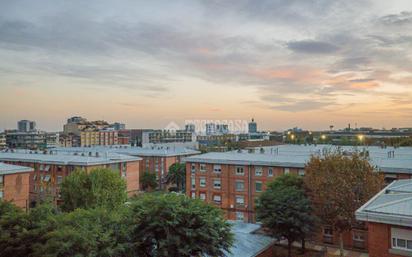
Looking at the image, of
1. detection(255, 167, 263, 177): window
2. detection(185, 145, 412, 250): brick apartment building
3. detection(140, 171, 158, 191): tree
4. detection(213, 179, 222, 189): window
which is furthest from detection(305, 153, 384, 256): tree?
detection(140, 171, 158, 191): tree

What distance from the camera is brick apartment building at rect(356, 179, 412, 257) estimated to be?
49.7ft

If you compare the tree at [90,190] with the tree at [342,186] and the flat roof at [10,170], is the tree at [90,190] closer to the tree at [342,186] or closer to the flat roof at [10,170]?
the flat roof at [10,170]

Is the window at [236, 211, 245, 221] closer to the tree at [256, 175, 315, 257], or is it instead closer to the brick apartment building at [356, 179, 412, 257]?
the tree at [256, 175, 315, 257]

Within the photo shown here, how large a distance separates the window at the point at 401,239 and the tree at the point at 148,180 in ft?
196

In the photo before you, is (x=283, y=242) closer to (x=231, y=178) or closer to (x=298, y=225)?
(x=298, y=225)

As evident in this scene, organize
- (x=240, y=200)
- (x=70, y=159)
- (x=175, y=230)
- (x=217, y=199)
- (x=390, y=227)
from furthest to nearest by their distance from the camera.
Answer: (x=70, y=159) < (x=217, y=199) < (x=240, y=200) < (x=175, y=230) < (x=390, y=227)

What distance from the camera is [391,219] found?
50.2 feet

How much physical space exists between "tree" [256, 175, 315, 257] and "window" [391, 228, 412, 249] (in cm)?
1467

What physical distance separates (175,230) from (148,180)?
5275 centimetres

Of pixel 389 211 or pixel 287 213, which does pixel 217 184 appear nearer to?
pixel 287 213

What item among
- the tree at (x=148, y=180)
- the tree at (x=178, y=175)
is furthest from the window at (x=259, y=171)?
the tree at (x=148, y=180)

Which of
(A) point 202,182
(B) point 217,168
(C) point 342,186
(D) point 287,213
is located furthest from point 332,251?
(A) point 202,182

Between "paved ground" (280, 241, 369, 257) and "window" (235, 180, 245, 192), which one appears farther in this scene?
"window" (235, 180, 245, 192)

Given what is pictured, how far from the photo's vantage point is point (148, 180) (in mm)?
72062
